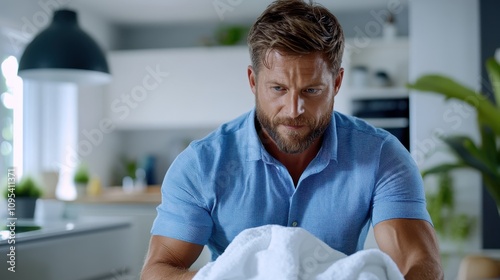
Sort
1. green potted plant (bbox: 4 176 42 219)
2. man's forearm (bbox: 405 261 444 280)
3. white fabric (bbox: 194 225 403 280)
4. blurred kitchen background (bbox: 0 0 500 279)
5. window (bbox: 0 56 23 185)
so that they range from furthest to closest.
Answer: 1. blurred kitchen background (bbox: 0 0 500 279)
2. window (bbox: 0 56 23 185)
3. green potted plant (bbox: 4 176 42 219)
4. man's forearm (bbox: 405 261 444 280)
5. white fabric (bbox: 194 225 403 280)

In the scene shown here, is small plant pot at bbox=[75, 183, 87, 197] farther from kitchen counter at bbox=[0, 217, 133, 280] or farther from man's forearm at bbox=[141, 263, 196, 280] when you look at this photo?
man's forearm at bbox=[141, 263, 196, 280]

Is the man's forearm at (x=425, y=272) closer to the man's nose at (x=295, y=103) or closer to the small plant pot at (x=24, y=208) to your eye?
the man's nose at (x=295, y=103)

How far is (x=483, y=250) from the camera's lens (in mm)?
4332

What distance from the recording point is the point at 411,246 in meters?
1.26

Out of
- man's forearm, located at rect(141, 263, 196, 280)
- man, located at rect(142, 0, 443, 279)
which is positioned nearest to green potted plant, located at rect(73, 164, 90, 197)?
man, located at rect(142, 0, 443, 279)

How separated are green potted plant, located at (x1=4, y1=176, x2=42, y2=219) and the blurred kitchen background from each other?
107 cm

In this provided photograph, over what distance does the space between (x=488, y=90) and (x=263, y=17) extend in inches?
137

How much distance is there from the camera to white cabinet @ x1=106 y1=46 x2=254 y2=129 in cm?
518

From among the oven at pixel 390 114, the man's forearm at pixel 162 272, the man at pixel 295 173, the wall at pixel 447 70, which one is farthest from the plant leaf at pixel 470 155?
the man's forearm at pixel 162 272

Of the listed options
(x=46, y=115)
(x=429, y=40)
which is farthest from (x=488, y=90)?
(x=46, y=115)

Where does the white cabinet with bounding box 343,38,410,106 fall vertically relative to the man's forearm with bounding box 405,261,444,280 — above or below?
above

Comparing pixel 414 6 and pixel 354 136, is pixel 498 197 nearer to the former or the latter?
pixel 414 6

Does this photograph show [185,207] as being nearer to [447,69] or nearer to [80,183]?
[80,183]

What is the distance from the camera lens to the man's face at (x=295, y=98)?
4.11 feet
